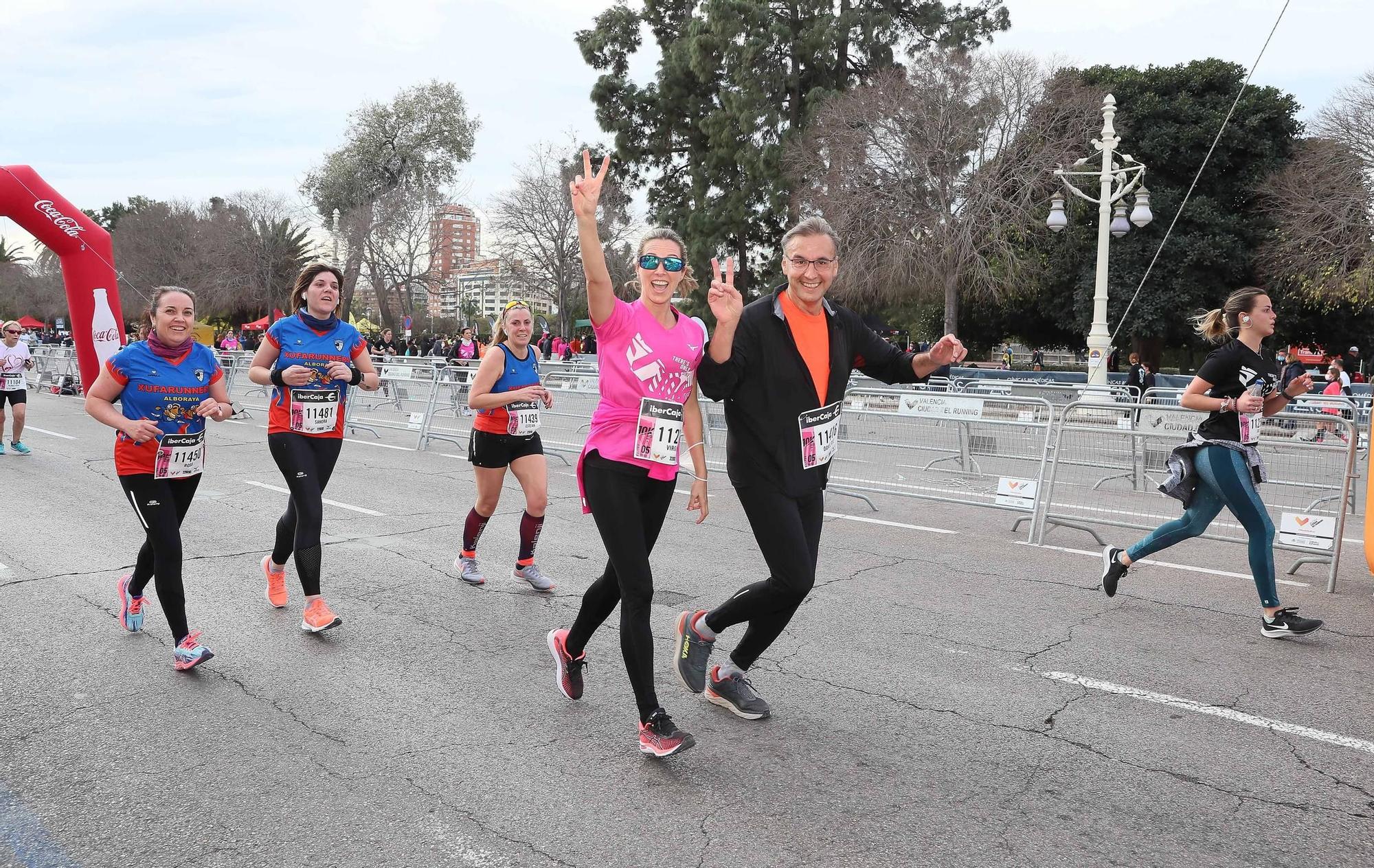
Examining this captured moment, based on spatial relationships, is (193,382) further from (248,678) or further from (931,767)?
(931,767)

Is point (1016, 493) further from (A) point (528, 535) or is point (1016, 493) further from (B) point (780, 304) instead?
(B) point (780, 304)

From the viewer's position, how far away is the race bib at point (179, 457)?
15.3ft

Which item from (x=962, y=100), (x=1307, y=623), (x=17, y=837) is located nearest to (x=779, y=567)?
(x=17, y=837)

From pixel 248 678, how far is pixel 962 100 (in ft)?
93.5

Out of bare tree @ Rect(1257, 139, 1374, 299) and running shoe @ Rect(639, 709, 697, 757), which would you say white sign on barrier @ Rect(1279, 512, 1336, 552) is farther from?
bare tree @ Rect(1257, 139, 1374, 299)

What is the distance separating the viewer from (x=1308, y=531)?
698 centimetres

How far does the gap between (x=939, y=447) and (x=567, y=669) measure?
21.8ft

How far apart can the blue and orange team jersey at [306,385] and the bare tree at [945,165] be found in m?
26.2

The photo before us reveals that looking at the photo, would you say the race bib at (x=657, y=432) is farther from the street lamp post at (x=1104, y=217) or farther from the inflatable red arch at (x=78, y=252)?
the street lamp post at (x=1104, y=217)

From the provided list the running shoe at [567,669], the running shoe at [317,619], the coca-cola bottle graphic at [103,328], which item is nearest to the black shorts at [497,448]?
the running shoe at [317,619]

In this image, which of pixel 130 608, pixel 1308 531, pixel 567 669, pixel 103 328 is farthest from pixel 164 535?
pixel 103 328

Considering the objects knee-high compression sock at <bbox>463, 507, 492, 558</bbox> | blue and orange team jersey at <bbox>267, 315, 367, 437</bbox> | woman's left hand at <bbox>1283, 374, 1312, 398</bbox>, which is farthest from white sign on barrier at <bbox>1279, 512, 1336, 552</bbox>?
blue and orange team jersey at <bbox>267, 315, 367, 437</bbox>

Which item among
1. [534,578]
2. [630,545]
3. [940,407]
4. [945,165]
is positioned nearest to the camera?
[630,545]

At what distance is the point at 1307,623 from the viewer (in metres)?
5.43
